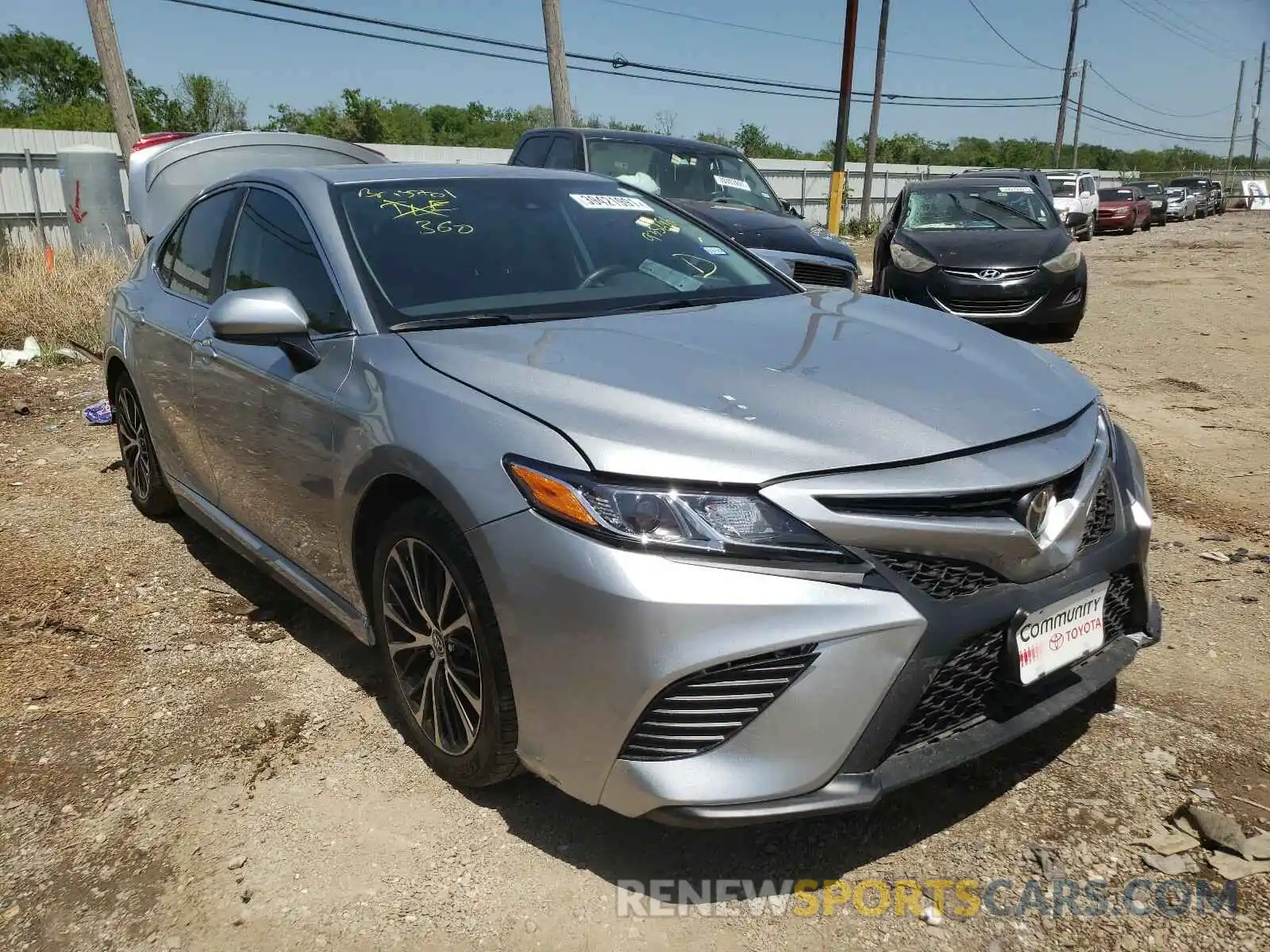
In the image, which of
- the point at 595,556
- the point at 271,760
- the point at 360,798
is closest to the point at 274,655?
the point at 271,760

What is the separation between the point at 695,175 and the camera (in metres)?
9.27

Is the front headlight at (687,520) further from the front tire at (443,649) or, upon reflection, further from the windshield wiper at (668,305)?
the windshield wiper at (668,305)

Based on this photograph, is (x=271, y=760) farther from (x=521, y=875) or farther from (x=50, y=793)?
(x=521, y=875)

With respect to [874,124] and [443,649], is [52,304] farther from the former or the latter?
[874,124]

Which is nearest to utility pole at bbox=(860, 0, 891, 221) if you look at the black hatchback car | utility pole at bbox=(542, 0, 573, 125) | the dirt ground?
utility pole at bbox=(542, 0, 573, 125)

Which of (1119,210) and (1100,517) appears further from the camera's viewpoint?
(1119,210)

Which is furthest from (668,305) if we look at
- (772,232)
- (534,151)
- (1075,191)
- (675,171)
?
(1075,191)

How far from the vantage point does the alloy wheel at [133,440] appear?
4.62m

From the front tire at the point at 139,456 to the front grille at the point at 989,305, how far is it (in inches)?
266

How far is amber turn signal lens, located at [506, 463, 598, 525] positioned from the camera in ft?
6.75

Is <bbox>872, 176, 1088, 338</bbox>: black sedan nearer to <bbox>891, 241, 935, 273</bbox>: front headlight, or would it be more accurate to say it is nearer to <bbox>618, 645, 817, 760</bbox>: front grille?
<bbox>891, 241, 935, 273</bbox>: front headlight

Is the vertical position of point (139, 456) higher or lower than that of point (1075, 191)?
higher

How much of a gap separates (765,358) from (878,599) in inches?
31.8

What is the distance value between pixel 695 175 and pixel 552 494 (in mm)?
7718
